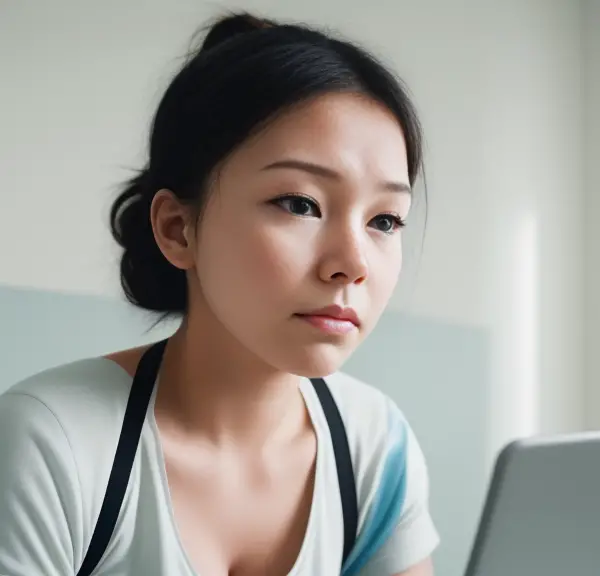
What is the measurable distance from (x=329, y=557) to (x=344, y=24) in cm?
85

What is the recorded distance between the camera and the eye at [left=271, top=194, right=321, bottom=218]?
69 centimetres

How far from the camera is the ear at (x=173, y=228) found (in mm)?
750

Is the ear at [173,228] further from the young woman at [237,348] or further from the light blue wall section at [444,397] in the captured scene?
the light blue wall section at [444,397]

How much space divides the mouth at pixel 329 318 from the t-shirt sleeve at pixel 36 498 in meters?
0.23

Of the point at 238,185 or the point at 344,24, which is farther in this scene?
the point at 344,24

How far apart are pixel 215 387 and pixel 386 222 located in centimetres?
22

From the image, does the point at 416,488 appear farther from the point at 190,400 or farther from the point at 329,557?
the point at 190,400

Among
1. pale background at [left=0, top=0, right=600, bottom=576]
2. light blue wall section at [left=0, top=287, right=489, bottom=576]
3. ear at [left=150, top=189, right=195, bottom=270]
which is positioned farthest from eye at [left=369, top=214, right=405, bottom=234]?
light blue wall section at [left=0, top=287, right=489, bottom=576]

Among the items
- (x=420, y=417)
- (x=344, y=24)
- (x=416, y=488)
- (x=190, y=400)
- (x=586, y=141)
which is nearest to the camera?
(x=190, y=400)

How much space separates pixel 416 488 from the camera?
0.90 metres

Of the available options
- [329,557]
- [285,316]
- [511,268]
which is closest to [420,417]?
[511,268]

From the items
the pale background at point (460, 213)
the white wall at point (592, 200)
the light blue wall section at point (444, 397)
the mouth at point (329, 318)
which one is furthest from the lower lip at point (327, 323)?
the white wall at point (592, 200)

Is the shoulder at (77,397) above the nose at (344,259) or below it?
below

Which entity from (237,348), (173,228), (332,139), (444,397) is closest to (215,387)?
(237,348)
